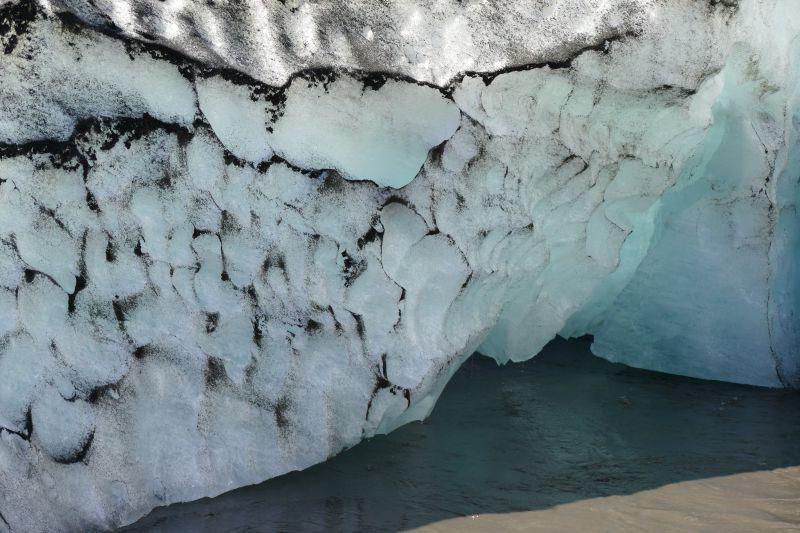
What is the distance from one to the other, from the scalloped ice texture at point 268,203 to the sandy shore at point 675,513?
0.37 meters

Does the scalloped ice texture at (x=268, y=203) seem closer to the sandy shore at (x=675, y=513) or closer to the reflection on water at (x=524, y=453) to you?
the reflection on water at (x=524, y=453)

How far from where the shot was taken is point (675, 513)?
2.00m

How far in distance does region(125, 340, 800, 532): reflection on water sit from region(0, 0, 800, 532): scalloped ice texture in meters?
0.11

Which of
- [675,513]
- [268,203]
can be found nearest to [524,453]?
[675,513]

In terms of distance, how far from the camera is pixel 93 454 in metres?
2.04

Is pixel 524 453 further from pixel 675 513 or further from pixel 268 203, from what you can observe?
pixel 268 203

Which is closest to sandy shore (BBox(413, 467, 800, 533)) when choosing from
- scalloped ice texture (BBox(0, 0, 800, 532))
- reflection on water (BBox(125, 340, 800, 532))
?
reflection on water (BBox(125, 340, 800, 532))

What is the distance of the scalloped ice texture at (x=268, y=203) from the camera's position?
6.59 ft

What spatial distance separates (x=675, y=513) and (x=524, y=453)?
423mm

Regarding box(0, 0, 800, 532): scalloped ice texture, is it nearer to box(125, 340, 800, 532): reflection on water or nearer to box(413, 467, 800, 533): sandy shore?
box(125, 340, 800, 532): reflection on water

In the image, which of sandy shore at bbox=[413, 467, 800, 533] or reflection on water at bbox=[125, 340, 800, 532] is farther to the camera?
reflection on water at bbox=[125, 340, 800, 532]

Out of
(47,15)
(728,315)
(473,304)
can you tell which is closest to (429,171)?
(473,304)

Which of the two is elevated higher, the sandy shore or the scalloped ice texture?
the scalloped ice texture

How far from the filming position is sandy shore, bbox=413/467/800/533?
1938 mm
